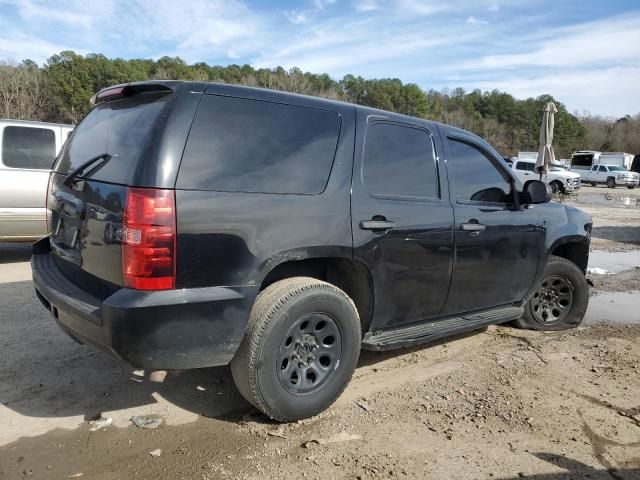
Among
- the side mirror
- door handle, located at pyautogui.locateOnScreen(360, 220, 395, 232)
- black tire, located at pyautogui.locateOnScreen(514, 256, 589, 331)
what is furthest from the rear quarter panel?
black tire, located at pyautogui.locateOnScreen(514, 256, 589, 331)

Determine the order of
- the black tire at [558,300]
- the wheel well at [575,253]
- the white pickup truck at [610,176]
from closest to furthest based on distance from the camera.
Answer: the black tire at [558,300] < the wheel well at [575,253] < the white pickup truck at [610,176]

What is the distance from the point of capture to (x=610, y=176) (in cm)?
3816

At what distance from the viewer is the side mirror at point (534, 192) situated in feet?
14.1

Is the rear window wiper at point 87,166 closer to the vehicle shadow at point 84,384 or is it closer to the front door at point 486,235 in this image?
the vehicle shadow at point 84,384

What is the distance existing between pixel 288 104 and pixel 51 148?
5.51 meters

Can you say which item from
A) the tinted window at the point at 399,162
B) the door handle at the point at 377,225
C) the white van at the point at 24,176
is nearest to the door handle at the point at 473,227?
the tinted window at the point at 399,162

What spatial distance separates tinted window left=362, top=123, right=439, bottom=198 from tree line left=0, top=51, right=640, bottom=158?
2386 cm

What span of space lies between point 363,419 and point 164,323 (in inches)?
55.3

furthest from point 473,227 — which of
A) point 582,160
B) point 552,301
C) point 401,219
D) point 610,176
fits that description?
point 582,160

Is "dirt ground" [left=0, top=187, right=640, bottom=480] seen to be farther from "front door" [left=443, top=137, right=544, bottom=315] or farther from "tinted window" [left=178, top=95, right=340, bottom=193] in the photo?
"tinted window" [left=178, top=95, right=340, bottom=193]

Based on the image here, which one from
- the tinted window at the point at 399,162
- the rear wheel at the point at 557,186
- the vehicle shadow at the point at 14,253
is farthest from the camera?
the rear wheel at the point at 557,186

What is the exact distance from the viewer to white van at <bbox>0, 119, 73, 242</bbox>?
22.6 ft

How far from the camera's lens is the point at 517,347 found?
4.50 m

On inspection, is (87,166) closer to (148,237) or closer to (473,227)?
(148,237)
